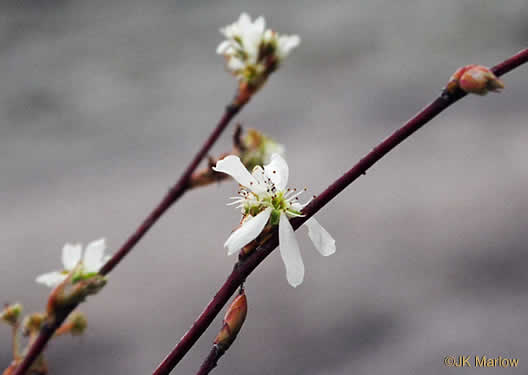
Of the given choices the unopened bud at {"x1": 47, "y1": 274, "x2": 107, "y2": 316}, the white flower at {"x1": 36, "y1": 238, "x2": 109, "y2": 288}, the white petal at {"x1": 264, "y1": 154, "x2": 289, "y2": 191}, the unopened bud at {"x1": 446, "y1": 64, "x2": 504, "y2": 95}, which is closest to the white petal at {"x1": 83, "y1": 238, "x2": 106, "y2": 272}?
the white flower at {"x1": 36, "y1": 238, "x2": 109, "y2": 288}

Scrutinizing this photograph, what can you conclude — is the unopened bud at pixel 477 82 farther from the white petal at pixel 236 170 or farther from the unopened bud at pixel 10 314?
the unopened bud at pixel 10 314

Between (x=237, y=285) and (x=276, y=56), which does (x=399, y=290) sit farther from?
(x=237, y=285)

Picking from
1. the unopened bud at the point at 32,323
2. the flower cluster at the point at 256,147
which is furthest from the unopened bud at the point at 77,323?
the flower cluster at the point at 256,147

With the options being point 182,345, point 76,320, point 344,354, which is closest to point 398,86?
point 344,354

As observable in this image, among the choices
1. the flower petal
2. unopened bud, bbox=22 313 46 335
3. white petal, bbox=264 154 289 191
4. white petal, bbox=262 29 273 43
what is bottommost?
unopened bud, bbox=22 313 46 335

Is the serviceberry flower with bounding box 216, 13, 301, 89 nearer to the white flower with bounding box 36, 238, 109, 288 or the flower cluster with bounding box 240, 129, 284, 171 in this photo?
the flower cluster with bounding box 240, 129, 284, 171

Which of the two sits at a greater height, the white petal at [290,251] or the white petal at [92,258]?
the white petal at [92,258]

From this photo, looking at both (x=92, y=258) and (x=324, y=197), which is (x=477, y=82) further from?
(x=92, y=258)
